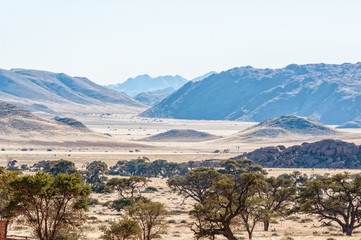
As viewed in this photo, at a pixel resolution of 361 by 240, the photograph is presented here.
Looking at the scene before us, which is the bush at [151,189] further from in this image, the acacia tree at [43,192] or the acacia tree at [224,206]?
the acacia tree at [43,192]

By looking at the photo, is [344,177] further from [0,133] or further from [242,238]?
[0,133]

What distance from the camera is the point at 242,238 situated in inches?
1511

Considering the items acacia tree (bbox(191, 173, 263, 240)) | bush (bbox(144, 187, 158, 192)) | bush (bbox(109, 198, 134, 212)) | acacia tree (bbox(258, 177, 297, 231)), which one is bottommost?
bush (bbox(144, 187, 158, 192))

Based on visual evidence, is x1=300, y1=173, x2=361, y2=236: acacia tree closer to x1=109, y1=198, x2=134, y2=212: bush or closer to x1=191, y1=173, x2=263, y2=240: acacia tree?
x1=191, y1=173, x2=263, y2=240: acacia tree

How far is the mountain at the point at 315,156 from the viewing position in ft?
372

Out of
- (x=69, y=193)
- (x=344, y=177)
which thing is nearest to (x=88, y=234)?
(x=69, y=193)

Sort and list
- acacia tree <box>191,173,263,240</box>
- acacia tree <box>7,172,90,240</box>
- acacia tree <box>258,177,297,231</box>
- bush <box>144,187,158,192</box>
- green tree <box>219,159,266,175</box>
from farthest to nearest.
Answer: bush <box>144,187,158,192</box>
green tree <box>219,159,266,175</box>
acacia tree <box>258,177,297,231</box>
acacia tree <box>7,172,90,240</box>
acacia tree <box>191,173,263,240</box>

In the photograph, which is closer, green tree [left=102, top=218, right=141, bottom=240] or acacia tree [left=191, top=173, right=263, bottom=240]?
acacia tree [left=191, top=173, right=263, bottom=240]

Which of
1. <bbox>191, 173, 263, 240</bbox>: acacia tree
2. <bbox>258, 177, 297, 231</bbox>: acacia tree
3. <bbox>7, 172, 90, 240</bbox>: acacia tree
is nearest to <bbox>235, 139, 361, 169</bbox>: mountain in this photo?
<bbox>258, 177, 297, 231</bbox>: acacia tree

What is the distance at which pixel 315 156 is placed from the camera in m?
118

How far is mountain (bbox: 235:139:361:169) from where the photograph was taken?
11353 centimetres

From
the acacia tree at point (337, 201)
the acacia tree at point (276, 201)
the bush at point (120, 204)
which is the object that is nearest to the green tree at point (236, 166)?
the acacia tree at point (276, 201)

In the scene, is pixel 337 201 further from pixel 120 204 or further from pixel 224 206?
pixel 120 204

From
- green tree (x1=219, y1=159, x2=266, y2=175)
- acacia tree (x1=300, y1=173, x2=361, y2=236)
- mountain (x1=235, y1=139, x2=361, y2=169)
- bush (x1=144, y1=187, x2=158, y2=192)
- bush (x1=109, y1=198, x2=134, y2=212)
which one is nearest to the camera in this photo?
acacia tree (x1=300, y1=173, x2=361, y2=236)
